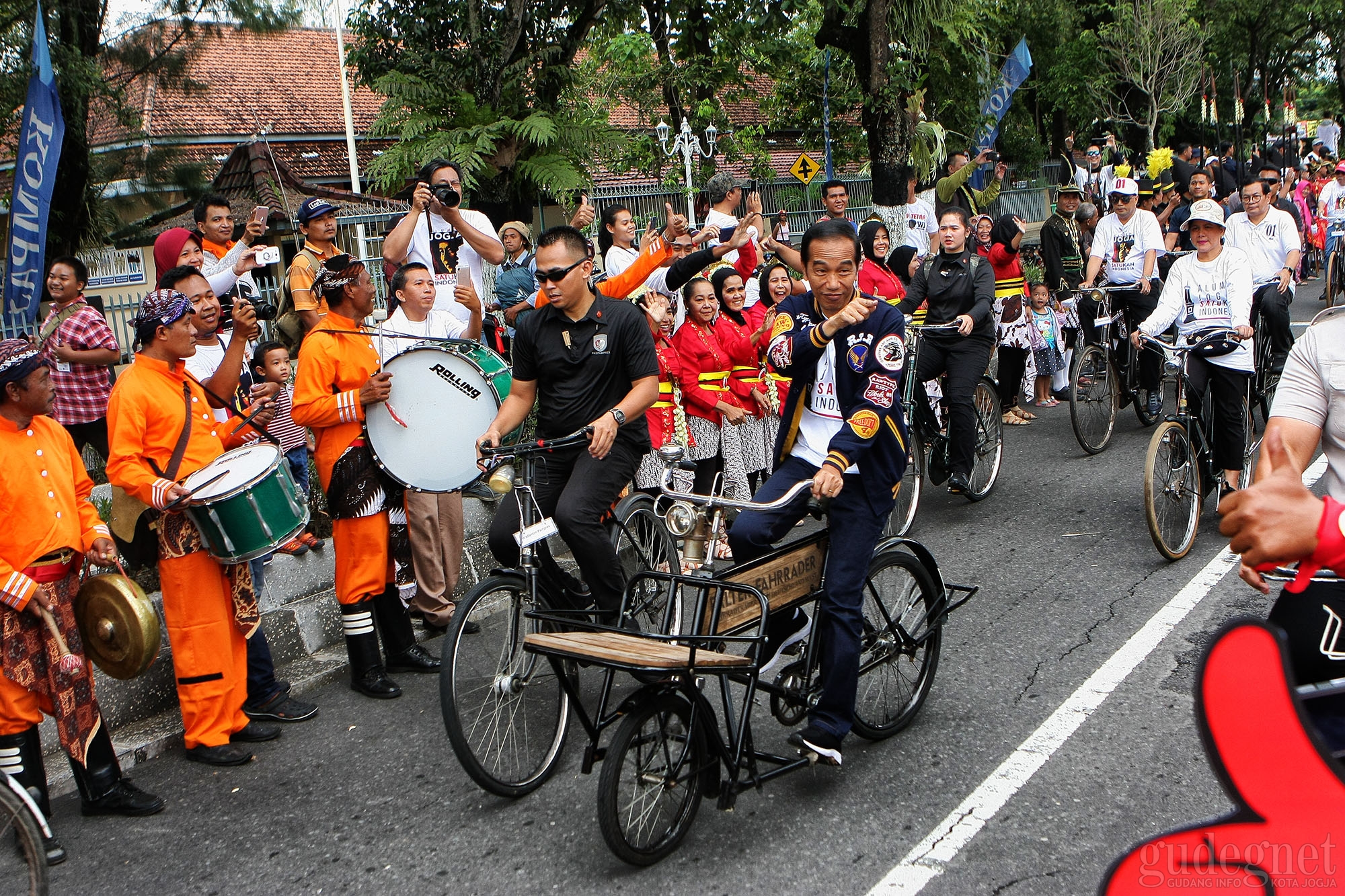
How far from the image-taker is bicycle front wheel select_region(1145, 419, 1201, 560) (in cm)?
655

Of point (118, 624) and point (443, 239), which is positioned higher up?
point (443, 239)

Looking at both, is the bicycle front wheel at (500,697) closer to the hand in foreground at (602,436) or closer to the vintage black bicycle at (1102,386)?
the hand in foreground at (602,436)

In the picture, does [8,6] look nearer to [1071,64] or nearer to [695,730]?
[695,730]

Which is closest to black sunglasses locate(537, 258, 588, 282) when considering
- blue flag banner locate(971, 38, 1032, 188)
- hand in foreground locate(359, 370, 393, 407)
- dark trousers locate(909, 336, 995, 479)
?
hand in foreground locate(359, 370, 393, 407)

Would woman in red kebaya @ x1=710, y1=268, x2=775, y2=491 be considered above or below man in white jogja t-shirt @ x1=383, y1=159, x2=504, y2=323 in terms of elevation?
below

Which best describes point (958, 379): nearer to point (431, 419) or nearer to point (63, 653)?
point (431, 419)

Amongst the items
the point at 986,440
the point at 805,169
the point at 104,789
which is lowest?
the point at 104,789

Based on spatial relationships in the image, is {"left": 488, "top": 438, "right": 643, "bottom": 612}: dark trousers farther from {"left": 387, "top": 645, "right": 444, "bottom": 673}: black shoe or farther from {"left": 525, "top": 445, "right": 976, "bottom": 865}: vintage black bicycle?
{"left": 387, "top": 645, "right": 444, "bottom": 673}: black shoe

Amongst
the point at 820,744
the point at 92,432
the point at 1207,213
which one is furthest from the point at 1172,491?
the point at 92,432

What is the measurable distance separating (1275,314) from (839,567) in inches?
257

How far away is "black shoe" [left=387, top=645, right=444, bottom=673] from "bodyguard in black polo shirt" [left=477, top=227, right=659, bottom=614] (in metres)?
1.09

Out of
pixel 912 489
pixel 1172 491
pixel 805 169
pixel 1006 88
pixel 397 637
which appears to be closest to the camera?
pixel 397 637

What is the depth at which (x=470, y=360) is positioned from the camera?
5254mm

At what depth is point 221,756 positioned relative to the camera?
488 centimetres
